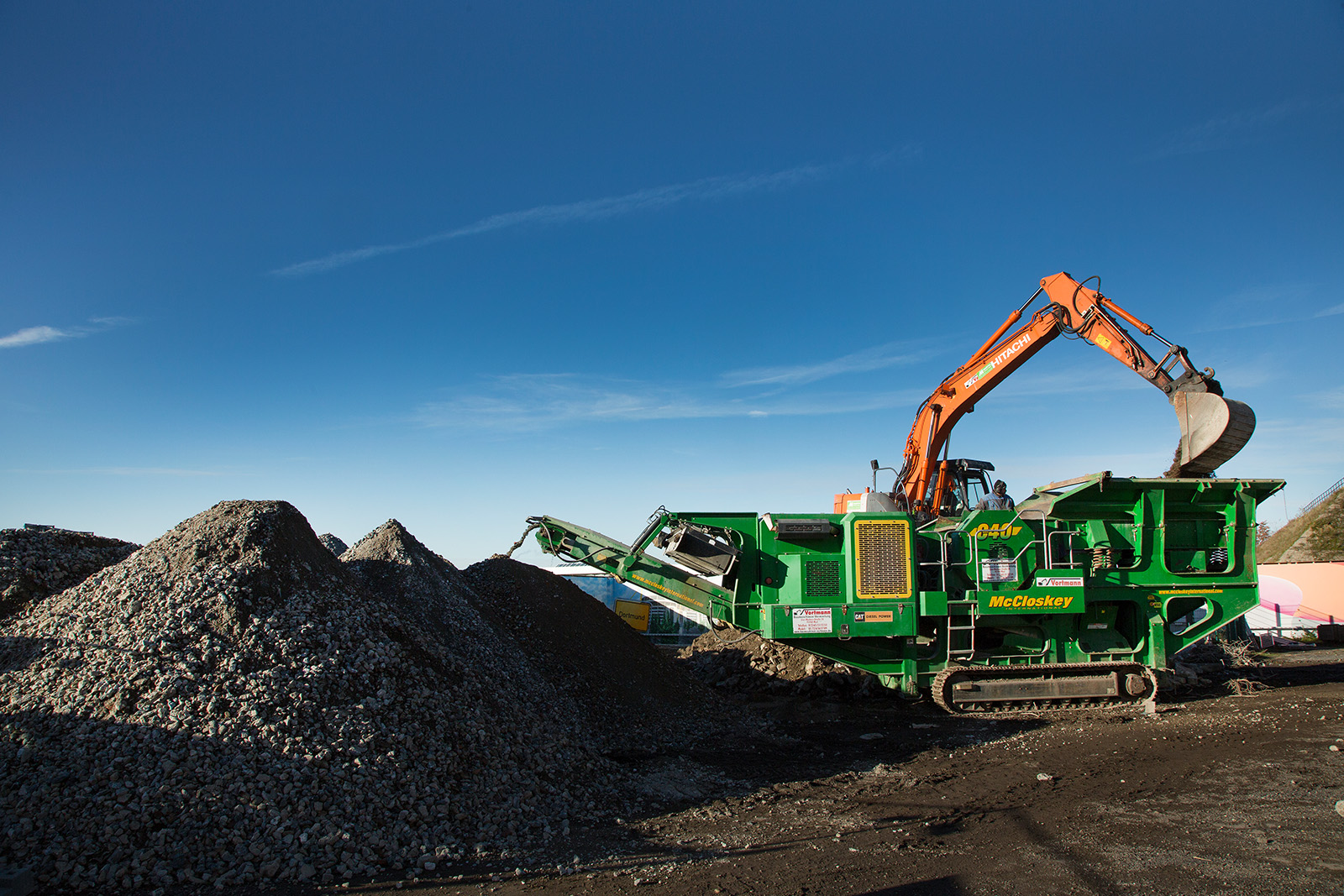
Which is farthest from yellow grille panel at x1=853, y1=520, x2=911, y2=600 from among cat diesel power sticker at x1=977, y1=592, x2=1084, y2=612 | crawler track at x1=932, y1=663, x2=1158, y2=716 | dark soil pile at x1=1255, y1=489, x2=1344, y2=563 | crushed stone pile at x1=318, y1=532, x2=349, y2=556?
dark soil pile at x1=1255, y1=489, x2=1344, y2=563

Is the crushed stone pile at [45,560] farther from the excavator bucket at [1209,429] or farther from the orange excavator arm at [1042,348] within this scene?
the excavator bucket at [1209,429]

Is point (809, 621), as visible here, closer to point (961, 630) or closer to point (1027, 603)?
point (961, 630)

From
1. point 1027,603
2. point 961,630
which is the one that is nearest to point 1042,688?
point 1027,603

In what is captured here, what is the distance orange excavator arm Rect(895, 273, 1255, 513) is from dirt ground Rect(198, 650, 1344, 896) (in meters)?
3.45

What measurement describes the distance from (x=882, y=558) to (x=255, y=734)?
289 inches

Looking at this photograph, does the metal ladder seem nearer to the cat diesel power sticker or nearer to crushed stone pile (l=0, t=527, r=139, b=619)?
the cat diesel power sticker

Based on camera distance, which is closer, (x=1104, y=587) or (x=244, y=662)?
(x=244, y=662)

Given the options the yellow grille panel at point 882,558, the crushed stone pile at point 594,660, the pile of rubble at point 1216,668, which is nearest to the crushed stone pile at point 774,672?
the crushed stone pile at point 594,660

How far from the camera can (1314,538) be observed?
31.5 m

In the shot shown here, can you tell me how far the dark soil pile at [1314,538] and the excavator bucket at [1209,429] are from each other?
79.6 ft

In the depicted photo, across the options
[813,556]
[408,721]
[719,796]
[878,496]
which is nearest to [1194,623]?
[878,496]

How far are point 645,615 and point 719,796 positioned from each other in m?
12.7

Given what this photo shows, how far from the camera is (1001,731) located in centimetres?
899

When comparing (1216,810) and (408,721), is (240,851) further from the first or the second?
(1216,810)
